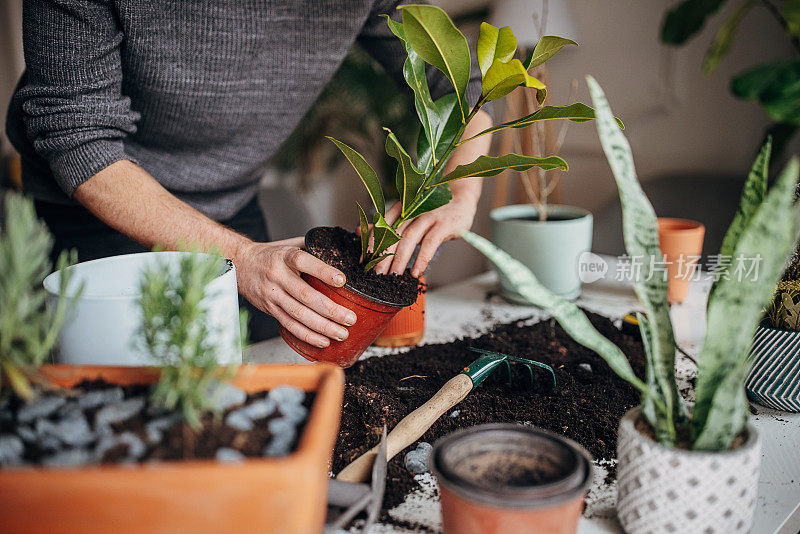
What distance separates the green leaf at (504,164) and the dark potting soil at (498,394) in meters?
0.31

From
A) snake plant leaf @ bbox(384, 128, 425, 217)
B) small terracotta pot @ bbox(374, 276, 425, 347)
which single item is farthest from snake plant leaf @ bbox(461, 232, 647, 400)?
small terracotta pot @ bbox(374, 276, 425, 347)

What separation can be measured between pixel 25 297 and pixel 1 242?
0.19 feet

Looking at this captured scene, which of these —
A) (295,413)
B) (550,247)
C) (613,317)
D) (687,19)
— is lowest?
(613,317)

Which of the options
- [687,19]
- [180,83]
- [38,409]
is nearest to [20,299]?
[38,409]

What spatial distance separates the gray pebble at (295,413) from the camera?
0.52 metres

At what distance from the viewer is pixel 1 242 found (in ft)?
1.60

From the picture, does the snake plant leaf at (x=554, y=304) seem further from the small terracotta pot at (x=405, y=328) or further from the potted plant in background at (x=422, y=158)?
the small terracotta pot at (x=405, y=328)

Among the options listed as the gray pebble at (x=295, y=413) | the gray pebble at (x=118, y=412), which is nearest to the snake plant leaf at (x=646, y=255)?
the gray pebble at (x=295, y=413)

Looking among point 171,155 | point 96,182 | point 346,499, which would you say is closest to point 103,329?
point 346,499

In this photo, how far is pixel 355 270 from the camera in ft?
3.03

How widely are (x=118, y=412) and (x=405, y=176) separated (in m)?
0.49

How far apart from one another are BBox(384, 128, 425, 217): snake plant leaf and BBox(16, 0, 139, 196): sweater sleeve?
495mm

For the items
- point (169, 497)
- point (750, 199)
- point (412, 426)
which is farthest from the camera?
point (412, 426)

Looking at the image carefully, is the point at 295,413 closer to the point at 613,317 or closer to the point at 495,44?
the point at 495,44
